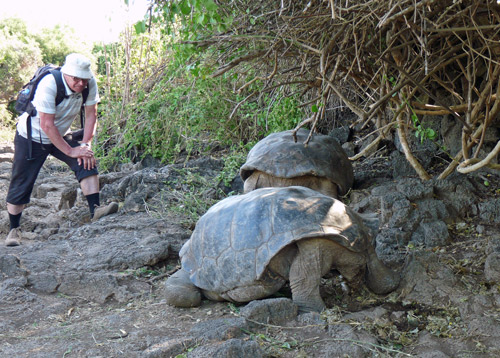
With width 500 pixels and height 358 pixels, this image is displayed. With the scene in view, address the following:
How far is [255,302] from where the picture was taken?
305cm

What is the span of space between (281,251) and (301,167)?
1.91m

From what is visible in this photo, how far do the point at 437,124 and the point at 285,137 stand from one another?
144 centimetres

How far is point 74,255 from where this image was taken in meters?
4.64

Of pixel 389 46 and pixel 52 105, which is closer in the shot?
pixel 389 46

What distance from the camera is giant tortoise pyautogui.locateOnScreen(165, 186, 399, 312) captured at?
3049mm

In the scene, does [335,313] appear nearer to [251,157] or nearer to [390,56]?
[390,56]

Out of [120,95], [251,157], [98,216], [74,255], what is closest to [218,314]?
[74,255]

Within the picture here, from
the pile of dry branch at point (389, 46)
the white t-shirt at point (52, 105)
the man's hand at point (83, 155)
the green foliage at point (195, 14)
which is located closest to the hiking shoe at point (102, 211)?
the man's hand at point (83, 155)

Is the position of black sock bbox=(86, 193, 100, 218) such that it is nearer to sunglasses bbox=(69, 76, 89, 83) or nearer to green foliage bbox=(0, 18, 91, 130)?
sunglasses bbox=(69, 76, 89, 83)

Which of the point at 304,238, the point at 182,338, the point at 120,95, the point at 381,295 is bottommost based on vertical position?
the point at 381,295

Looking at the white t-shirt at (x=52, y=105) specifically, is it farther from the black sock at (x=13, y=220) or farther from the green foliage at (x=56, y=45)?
the green foliage at (x=56, y=45)

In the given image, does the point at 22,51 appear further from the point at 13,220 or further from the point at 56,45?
the point at 13,220

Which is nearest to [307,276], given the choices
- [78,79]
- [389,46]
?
[389,46]

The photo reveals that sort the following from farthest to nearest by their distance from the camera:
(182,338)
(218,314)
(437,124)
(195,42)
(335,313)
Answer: (437,124) → (195,42) → (218,314) → (335,313) → (182,338)
